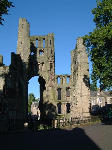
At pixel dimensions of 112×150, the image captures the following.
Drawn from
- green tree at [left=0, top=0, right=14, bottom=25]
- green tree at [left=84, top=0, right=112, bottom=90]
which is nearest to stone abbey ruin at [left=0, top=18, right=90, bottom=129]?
green tree at [left=84, top=0, right=112, bottom=90]

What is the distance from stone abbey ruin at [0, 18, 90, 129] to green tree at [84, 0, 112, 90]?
8.19 metres

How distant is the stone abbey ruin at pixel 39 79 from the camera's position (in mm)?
33656

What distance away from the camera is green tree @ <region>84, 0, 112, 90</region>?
29141 mm

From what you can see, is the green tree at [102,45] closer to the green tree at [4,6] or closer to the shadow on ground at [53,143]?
the shadow on ground at [53,143]

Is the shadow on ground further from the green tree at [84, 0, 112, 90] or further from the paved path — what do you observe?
the green tree at [84, 0, 112, 90]

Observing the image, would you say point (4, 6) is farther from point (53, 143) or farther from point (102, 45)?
point (102, 45)

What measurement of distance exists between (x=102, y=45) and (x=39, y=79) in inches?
888

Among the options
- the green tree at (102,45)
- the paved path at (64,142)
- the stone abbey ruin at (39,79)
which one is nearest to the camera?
the paved path at (64,142)

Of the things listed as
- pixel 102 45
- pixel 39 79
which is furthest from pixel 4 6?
pixel 39 79

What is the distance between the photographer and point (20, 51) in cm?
4381

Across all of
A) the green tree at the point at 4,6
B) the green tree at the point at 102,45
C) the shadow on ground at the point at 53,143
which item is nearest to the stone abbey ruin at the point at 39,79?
the green tree at the point at 102,45

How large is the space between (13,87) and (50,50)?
16945 mm

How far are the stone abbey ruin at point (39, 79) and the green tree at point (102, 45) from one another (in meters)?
8.19

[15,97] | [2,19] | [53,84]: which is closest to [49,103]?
[53,84]
